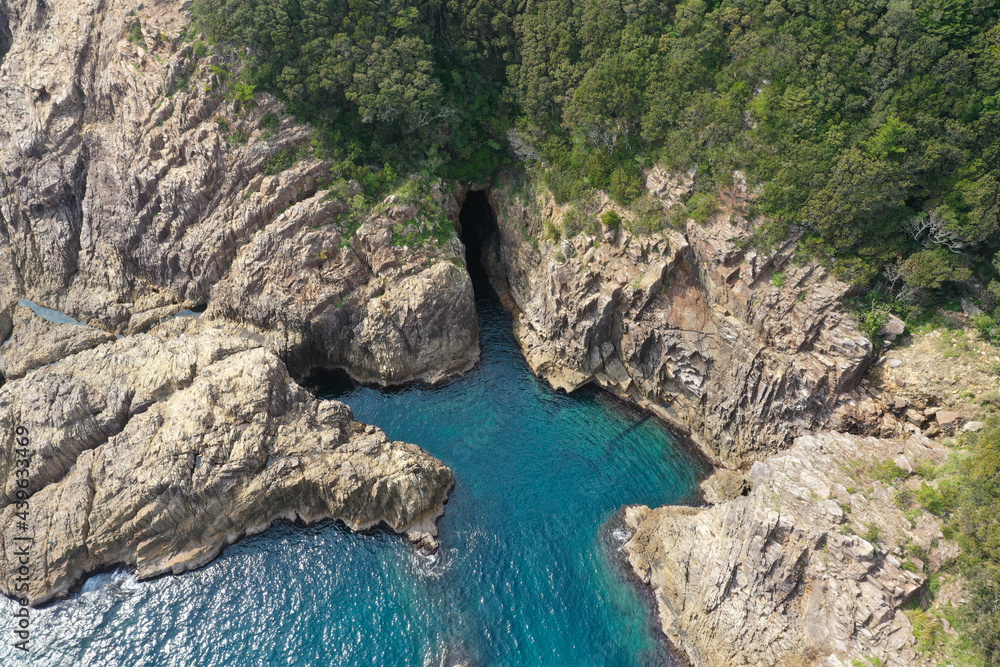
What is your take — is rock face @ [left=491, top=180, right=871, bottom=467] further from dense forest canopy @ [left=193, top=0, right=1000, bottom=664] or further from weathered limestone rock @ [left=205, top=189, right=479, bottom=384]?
weathered limestone rock @ [left=205, top=189, right=479, bottom=384]

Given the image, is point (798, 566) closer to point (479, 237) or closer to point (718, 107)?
point (718, 107)

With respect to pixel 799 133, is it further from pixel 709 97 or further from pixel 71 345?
pixel 71 345

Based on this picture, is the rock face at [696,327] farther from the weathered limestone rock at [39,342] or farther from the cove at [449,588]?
Result: the weathered limestone rock at [39,342]

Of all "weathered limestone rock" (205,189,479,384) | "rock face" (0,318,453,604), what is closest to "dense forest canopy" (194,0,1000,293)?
"weathered limestone rock" (205,189,479,384)

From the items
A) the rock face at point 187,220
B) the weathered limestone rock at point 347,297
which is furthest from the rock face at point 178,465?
the rock face at point 187,220

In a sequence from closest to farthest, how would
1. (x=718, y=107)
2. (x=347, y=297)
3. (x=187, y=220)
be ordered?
(x=718, y=107) < (x=347, y=297) < (x=187, y=220)

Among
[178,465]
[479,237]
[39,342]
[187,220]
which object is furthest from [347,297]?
[39,342]

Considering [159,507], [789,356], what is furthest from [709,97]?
[159,507]

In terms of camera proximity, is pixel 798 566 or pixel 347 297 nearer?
pixel 798 566
